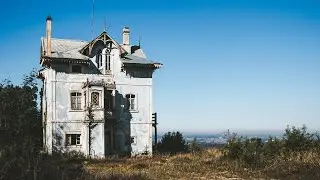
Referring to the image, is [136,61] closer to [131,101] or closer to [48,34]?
[131,101]

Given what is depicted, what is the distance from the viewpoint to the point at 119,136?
36125mm

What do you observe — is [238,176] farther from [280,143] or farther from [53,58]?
[53,58]

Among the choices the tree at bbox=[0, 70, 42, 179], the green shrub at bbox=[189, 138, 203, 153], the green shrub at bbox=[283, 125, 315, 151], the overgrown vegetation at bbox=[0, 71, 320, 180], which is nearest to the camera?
the tree at bbox=[0, 70, 42, 179]

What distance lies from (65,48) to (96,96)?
5.79 metres

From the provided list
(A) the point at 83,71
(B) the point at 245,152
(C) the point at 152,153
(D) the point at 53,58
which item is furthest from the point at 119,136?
(B) the point at 245,152

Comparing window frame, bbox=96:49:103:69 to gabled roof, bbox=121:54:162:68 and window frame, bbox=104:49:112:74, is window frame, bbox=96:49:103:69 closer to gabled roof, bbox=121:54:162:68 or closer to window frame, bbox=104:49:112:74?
window frame, bbox=104:49:112:74

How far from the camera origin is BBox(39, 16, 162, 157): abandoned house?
1326 inches

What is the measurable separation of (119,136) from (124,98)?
3449mm

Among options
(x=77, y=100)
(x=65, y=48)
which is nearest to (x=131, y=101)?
(x=77, y=100)

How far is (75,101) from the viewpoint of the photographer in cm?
3453

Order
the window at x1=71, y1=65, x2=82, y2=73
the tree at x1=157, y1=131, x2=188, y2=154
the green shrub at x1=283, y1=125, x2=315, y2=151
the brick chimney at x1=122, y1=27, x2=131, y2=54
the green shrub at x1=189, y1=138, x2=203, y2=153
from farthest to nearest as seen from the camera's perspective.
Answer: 1. the tree at x1=157, y1=131, x2=188, y2=154
2. the brick chimney at x1=122, y1=27, x2=131, y2=54
3. the green shrub at x1=189, y1=138, x2=203, y2=153
4. the window at x1=71, y1=65, x2=82, y2=73
5. the green shrub at x1=283, y1=125, x2=315, y2=151

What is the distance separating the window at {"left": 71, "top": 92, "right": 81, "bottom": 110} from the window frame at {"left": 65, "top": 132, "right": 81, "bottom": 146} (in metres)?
2.27

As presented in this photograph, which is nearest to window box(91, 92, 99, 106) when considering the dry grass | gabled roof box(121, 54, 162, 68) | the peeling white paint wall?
the peeling white paint wall

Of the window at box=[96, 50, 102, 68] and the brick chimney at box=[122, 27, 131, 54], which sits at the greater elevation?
the brick chimney at box=[122, 27, 131, 54]
